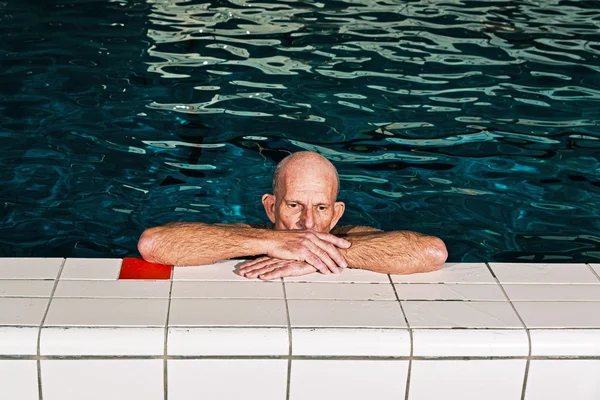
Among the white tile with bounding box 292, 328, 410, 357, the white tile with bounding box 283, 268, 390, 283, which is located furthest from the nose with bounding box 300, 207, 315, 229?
the white tile with bounding box 292, 328, 410, 357

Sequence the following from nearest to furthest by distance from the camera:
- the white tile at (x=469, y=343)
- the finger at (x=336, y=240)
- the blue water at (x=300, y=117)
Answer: the white tile at (x=469, y=343), the finger at (x=336, y=240), the blue water at (x=300, y=117)

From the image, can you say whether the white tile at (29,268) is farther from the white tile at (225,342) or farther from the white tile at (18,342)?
the white tile at (225,342)

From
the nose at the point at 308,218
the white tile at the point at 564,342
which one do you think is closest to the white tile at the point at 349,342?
the white tile at the point at 564,342

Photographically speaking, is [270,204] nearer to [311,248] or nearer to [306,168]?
[306,168]

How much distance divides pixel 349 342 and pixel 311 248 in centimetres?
63

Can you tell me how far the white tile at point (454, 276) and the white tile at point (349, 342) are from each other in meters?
0.49

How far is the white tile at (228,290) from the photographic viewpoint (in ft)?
11.0
